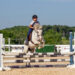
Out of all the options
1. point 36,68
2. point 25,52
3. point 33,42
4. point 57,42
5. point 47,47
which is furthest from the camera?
point 57,42

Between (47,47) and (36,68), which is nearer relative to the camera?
(36,68)

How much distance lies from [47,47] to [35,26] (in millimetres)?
12483

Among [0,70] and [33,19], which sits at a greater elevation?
[33,19]

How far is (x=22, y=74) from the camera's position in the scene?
809 cm

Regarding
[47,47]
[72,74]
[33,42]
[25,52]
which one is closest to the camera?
[72,74]

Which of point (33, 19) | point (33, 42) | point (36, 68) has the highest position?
point (33, 19)

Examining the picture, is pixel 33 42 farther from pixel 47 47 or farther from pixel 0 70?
pixel 47 47

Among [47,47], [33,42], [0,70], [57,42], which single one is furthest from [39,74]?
[57,42]

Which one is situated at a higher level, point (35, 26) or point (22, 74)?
point (35, 26)

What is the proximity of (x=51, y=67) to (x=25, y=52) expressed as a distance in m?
1.17

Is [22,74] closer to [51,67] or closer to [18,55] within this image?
[18,55]

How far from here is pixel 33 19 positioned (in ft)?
29.7

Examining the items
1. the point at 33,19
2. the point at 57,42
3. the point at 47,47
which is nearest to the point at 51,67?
the point at 33,19

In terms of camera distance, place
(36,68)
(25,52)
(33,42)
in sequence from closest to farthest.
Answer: (33,42)
(25,52)
(36,68)
